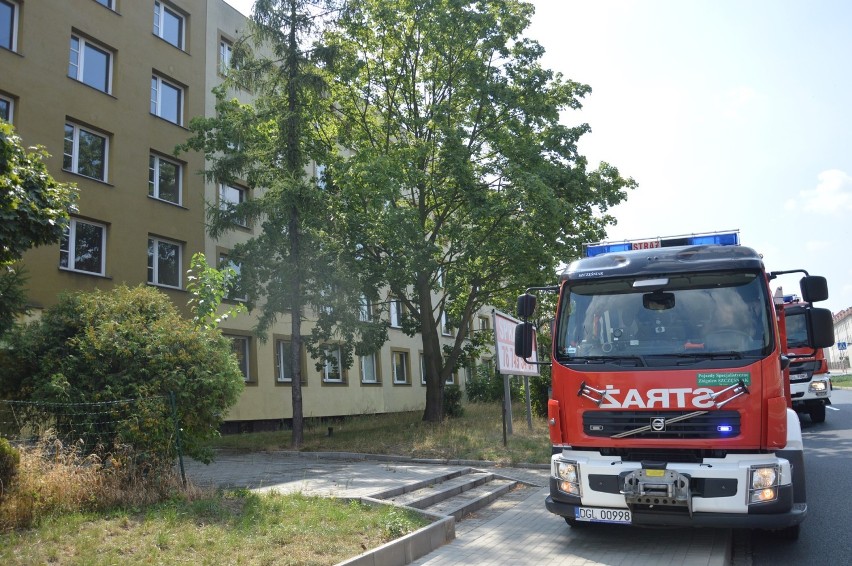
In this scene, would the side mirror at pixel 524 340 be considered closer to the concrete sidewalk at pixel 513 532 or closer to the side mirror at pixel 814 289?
the concrete sidewalk at pixel 513 532

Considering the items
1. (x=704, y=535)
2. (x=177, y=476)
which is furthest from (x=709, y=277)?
(x=177, y=476)

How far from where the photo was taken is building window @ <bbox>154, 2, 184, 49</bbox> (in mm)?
21844

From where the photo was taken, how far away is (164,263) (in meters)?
20.8

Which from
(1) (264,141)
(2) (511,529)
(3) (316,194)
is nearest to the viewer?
(2) (511,529)

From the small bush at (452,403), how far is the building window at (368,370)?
13.4ft

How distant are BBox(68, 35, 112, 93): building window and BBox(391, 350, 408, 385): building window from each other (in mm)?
17657

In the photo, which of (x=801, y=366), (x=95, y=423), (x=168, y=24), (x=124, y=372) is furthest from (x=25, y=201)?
(x=168, y=24)

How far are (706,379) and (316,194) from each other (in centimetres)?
1149

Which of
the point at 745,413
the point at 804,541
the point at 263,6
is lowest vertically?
the point at 804,541

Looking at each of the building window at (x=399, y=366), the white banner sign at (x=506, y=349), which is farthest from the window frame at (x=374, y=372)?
the white banner sign at (x=506, y=349)

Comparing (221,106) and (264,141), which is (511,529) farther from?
(221,106)

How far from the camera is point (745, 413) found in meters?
6.07

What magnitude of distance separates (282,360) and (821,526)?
64.1ft

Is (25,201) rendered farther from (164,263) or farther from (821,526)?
(164,263)
